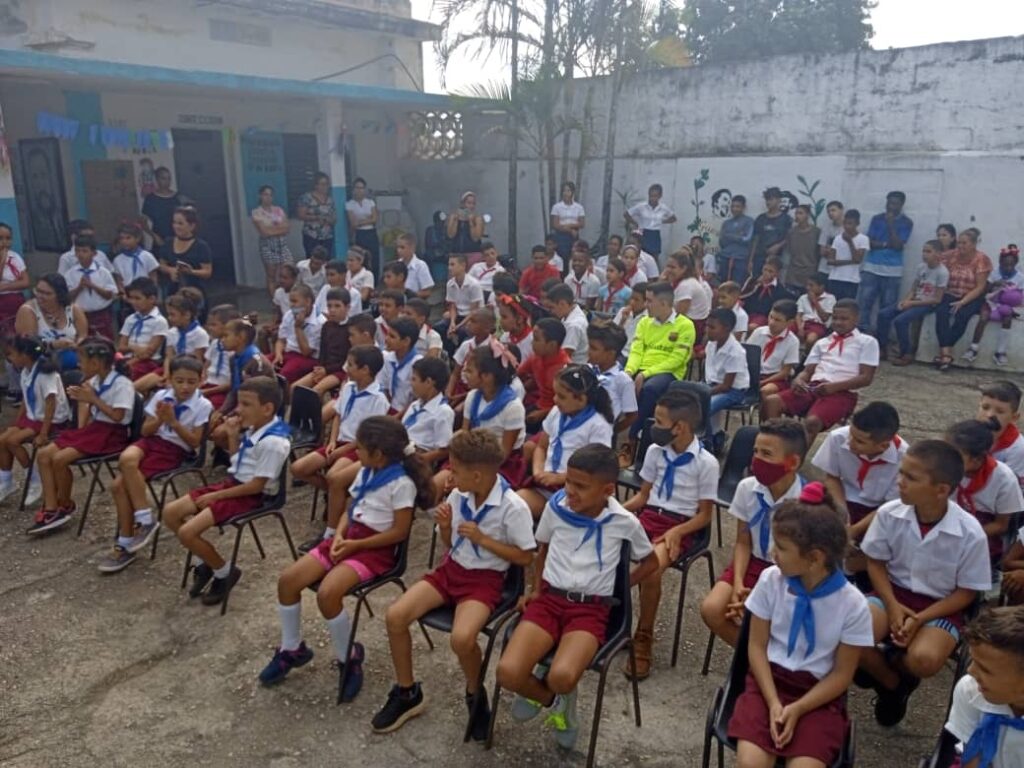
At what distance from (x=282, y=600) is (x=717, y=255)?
8.83m

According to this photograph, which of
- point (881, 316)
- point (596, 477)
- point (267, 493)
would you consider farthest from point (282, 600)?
point (881, 316)

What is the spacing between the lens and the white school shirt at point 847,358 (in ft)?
19.4

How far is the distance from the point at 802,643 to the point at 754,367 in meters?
3.63

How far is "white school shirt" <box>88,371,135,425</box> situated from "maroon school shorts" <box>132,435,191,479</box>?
26 cm

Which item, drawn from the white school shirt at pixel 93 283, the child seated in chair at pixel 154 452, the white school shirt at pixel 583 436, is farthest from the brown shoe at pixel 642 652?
the white school shirt at pixel 93 283

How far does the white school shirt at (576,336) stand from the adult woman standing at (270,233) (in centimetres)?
534

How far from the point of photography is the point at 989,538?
3.73 meters

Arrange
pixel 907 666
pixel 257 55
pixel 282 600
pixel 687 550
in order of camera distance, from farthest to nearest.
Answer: pixel 257 55 < pixel 687 550 < pixel 282 600 < pixel 907 666

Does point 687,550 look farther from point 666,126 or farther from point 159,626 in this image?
point 666,126

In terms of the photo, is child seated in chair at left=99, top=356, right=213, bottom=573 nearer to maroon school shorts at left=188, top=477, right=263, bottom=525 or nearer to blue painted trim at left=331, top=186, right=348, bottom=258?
maroon school shorts at left=188, top=477, right=263, bottom=525

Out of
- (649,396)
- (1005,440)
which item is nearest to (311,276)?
(649,396)

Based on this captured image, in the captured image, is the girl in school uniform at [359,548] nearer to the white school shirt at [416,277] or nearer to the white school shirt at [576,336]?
the white school shirt at [576,336]

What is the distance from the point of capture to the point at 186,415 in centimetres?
490

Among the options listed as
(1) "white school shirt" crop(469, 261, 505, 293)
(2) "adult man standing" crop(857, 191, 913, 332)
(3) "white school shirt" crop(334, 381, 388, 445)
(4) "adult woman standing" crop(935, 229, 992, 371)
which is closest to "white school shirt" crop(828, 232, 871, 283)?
(2) "adult man standing" crop(857, 191, 913, 332)
